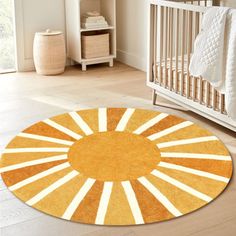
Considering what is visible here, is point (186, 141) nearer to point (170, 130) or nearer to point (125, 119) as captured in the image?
point (170, 130)

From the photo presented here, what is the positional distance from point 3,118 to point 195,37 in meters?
1.37

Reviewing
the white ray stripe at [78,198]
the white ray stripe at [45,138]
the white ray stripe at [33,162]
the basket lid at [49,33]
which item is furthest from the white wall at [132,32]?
the white ray stripe at [78,198]

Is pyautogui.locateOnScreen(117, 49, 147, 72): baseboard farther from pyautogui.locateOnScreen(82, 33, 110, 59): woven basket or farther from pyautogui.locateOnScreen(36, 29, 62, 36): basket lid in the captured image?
pyautogui.locateOnScreen(36, 29, 62, 36): basket lid

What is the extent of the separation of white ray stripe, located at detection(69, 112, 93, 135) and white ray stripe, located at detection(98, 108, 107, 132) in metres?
0.08

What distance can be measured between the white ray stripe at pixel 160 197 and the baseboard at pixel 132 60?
215 centimetres

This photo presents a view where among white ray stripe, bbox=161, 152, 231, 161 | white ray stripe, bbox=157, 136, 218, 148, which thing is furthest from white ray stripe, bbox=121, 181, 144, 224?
white ray stripe, bbox=157, 136, 218, 148

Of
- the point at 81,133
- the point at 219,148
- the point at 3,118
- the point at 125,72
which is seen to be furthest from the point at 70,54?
the point at 219,148

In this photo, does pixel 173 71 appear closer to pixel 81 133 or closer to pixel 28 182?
pixel 81 133

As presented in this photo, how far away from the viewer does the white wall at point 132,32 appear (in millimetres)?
4328

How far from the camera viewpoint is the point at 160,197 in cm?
225

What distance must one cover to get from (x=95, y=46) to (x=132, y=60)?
15.3 inches

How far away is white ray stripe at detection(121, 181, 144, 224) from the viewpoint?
6.85 feet

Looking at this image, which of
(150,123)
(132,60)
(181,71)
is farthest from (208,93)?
(132,60)

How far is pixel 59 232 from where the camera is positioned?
2.00 metres
